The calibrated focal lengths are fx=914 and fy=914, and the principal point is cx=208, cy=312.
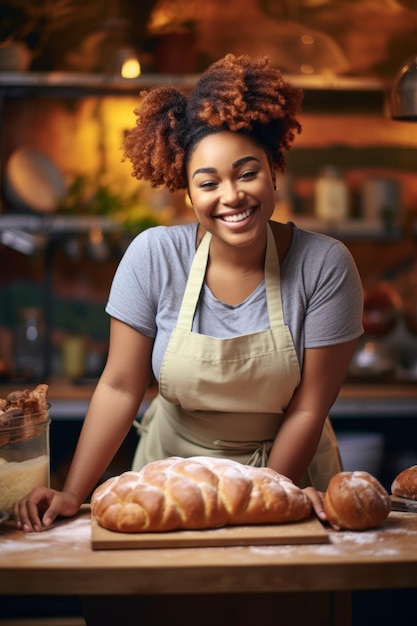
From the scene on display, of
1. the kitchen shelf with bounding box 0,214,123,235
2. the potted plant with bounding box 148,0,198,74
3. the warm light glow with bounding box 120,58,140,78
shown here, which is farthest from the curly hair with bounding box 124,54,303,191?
the potted plant with bounding box 148,0,198,74

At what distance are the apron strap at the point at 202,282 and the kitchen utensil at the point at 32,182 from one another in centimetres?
224

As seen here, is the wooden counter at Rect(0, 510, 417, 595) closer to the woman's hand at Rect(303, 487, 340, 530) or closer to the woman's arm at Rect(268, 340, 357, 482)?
the woman's hand at Rect(303, 487, 340, 530)

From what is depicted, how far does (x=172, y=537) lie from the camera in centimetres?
139

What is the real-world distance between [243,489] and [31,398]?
0.40 metres

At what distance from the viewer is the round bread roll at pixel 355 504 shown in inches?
57.2

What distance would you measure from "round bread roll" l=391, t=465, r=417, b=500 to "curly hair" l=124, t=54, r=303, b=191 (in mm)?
665

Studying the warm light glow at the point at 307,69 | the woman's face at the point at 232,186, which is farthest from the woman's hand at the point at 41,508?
the warm light glow at the point at 307,69

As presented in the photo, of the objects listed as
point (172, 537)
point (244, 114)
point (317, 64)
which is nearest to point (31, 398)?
point (172, 537)

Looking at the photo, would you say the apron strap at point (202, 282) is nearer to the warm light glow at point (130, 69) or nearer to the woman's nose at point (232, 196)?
the woman's nose at point (232, 196)

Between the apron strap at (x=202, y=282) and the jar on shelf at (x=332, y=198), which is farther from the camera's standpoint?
the jar on shelf at (x=332, y=198)

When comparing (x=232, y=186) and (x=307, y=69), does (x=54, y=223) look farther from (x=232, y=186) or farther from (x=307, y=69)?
(x=232, y=186)

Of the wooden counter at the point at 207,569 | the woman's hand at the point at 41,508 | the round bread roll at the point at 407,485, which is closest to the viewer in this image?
the wooden counter at the point at 207,569

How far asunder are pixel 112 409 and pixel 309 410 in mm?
397

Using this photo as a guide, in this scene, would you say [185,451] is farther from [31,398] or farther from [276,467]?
[31,398]
